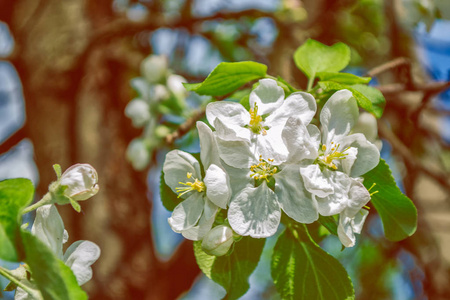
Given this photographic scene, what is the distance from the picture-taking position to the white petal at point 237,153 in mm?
496

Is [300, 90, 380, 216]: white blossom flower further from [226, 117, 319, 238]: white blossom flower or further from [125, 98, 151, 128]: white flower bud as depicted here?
[125, 98, 151, 128]: white flower bud

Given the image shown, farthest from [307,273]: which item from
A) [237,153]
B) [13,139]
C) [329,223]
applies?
[13,139]

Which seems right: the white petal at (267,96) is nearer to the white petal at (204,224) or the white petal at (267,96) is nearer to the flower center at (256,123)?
the flower center at (256,123)

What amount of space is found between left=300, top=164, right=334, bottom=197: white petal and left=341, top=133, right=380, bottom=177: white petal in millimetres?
50

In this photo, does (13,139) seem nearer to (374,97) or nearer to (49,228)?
(49,228)

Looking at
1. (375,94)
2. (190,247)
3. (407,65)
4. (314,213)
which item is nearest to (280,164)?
(314,213)

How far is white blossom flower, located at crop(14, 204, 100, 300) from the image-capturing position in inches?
20.1

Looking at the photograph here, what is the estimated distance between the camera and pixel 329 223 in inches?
20.2

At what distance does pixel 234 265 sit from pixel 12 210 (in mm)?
268

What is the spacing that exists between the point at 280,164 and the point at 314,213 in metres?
0.07

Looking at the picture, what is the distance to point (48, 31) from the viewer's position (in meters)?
1.76

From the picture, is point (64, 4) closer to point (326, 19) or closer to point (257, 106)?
point (326, 19)

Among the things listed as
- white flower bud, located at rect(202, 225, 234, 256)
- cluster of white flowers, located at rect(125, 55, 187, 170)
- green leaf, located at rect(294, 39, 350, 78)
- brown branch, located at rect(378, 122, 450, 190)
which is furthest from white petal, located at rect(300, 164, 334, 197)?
brown branch, located at rect(378, 122, 450, 190)

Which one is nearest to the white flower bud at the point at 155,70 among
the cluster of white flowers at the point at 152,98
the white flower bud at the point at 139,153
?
the cluster of white flowers at the point at 152,98
